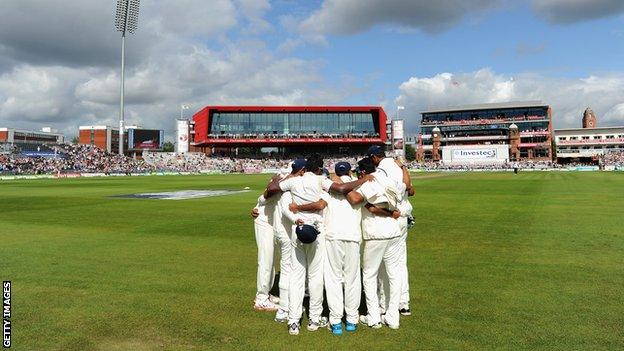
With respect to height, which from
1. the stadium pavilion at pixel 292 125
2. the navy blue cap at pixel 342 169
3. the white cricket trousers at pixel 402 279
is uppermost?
the stadium pavilion at pixel 292 125

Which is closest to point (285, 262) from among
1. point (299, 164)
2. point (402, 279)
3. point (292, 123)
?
point (299, 164)

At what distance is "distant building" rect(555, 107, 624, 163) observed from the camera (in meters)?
118

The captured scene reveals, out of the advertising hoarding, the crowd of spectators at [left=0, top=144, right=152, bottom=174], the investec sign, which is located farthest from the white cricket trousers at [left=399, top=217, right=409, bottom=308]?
the advertising hoarding

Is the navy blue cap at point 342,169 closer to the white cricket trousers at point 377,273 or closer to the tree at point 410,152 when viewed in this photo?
the white cricket trousers at point 377,273

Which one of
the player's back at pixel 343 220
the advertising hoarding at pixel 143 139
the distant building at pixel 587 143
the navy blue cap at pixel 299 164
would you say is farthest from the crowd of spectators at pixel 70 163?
the distant building at pixel 587 143

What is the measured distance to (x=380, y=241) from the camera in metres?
5.58

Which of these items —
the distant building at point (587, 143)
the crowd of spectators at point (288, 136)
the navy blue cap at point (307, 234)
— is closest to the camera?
the navy blue cap at point (307, 234)

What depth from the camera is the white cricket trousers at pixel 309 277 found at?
18.0 ft

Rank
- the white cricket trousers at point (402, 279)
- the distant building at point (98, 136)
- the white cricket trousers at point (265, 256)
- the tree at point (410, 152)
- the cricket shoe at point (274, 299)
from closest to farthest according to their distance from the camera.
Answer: the white cricket trousers at point (402, 279), the white cricket trousers at point (265, 256), the cricket shoe at point (274, 299), the distant building at point (98, 136), the tree at point (410, 152)

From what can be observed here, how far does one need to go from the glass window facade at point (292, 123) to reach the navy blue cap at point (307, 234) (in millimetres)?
106346

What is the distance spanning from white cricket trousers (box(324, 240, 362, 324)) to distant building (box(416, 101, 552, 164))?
118 meters

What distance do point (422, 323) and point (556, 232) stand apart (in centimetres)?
837

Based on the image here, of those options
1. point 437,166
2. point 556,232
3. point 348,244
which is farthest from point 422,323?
point 437,166

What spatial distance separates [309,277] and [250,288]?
178 centimetres
